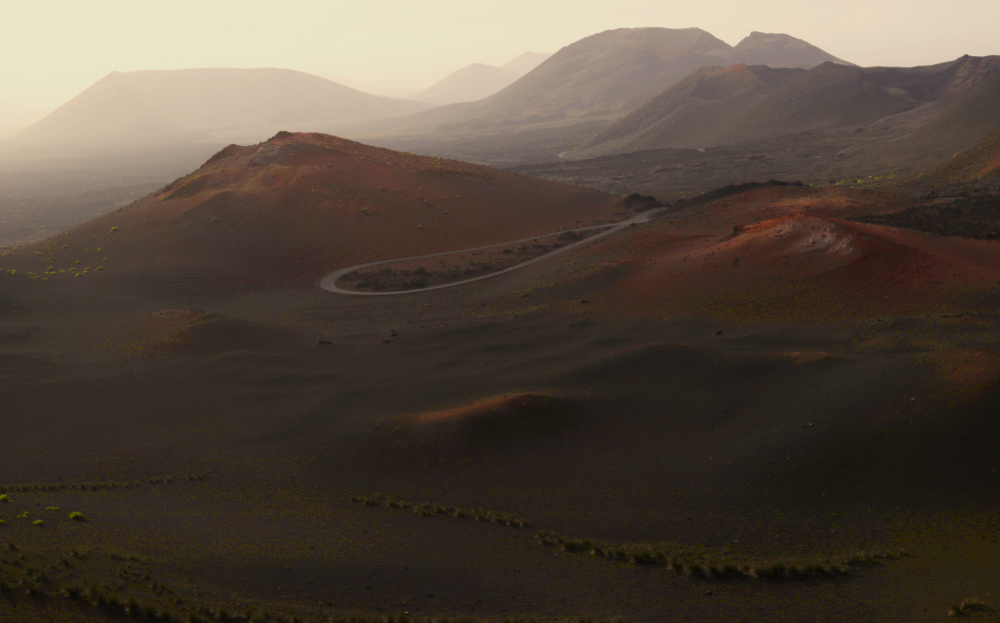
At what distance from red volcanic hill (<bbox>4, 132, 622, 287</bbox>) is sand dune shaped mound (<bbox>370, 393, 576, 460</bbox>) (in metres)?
27.5

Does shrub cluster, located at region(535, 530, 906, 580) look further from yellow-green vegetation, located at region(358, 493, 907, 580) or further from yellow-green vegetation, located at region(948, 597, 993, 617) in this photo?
yellow-green vegetation, located at region(948, 597, 993, 617)

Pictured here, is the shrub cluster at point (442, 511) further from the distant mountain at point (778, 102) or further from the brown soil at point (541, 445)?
the distant mountain at point (778, 102)

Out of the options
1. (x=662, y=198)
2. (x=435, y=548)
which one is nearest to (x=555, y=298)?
(x=435, y=548)

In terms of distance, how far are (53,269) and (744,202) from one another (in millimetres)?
50333

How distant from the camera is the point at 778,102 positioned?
120688 millimetres

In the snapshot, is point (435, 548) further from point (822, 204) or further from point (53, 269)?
point (822, 204)

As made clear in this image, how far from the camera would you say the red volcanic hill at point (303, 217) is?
4469 centimetres

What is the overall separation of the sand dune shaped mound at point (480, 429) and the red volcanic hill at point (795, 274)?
1203cm

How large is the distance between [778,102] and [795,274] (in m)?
106

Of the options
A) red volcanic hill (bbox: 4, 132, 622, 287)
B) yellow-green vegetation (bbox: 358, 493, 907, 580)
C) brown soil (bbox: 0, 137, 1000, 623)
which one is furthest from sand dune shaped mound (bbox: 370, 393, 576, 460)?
red volcanic hill (bbox: 4, 132, 622, 287)

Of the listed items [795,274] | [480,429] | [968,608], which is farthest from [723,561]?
[795,274]

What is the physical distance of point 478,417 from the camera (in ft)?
61.6

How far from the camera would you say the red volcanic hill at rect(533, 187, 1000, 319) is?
2644 centimetres

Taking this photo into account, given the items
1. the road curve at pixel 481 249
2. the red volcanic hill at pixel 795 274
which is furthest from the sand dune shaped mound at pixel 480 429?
the road curve at pixel 481 249
